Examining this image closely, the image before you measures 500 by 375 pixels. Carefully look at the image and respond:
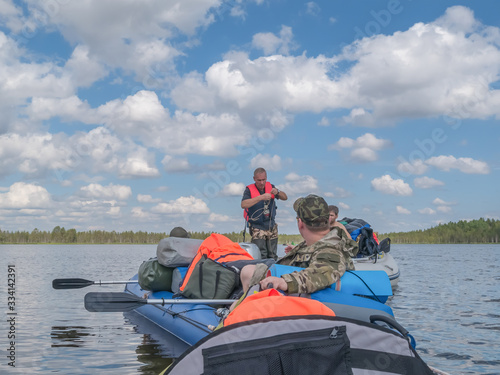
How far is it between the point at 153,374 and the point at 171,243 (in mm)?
2241

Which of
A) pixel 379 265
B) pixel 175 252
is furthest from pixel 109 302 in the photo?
pixel 379 265

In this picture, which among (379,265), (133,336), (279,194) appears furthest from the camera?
(379,265)

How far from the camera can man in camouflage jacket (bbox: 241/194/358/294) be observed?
3625mm

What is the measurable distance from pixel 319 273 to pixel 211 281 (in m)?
2.44

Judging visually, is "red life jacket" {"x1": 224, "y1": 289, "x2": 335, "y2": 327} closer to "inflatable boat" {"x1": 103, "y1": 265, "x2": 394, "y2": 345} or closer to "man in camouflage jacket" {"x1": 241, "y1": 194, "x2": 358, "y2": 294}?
"inflatable boat" {"x1": 103, "y1": 265, "x2": 394, "y2": 345}

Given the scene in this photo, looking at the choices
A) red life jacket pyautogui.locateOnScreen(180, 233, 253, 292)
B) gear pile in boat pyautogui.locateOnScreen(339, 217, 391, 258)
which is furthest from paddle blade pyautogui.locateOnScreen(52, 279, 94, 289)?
gear pile in boat pyautogui.locateOnScreen(339, 217, 391, 258)

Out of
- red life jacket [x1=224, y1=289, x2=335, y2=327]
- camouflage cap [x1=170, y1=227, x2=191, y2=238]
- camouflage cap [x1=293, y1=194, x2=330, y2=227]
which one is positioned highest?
camouflage cap [x1=293, y1=194, x2=330, y2=227]

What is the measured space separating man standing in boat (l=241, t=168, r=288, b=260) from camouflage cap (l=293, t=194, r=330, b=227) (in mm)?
4966

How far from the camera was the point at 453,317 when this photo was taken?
28.8 feet

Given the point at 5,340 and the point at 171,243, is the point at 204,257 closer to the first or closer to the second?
the point at 171,243

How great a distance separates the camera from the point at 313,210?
12.9 ft

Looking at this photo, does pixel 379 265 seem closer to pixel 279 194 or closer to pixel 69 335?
pixel 279 194

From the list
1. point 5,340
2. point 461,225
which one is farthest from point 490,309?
point 461,225

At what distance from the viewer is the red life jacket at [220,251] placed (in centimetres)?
618
